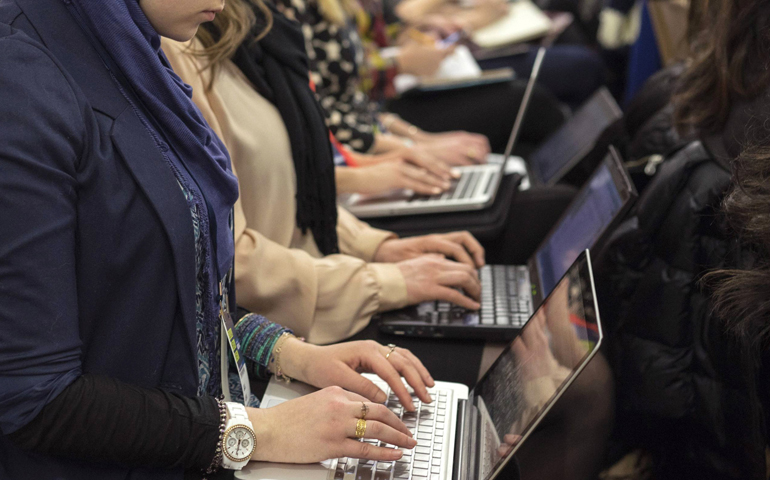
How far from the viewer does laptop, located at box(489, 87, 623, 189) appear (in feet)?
5.77

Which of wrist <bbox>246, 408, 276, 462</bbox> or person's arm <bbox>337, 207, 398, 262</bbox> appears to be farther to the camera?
person's arm <bbox>337, 207, 398, 262</bbox>

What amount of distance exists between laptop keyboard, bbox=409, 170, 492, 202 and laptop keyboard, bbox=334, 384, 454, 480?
0.66 meters

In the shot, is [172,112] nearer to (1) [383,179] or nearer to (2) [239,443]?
(2) [239,443]

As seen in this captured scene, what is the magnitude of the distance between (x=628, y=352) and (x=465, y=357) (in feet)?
0.87

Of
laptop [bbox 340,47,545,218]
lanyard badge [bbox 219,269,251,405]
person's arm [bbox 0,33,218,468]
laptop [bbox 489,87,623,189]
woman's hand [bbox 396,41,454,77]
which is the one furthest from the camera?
woman's hand [bbox 396,41,454,77]

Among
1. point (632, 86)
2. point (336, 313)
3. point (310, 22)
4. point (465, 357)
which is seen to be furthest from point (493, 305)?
point (632, 86)

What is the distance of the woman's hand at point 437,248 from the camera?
1.30 metres

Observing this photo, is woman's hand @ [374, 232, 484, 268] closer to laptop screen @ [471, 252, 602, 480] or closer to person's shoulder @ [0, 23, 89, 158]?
laptop screen @ [471, 252, 602, 480]

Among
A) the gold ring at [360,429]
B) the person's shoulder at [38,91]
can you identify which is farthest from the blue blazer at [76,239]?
the gold ring at [360,429]

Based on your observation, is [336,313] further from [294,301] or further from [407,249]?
[407,249]

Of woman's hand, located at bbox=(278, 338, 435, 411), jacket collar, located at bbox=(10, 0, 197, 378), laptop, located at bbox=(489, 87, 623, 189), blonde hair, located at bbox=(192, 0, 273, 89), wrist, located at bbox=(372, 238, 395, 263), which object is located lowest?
laptop, located at bbox=(489, 87, 623, 189)

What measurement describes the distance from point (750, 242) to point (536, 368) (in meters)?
0.34

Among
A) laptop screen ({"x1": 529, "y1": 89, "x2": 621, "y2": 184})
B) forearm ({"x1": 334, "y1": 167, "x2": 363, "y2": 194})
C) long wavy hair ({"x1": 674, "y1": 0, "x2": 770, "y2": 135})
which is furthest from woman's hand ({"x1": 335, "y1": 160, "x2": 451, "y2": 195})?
long wavy hair ({"x1": 674, "y1": 0, "x2": 770, "y2": 135})

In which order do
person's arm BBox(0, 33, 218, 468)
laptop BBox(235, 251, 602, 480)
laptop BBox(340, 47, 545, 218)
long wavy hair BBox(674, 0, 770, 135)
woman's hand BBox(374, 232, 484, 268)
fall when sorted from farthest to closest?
laptop BBox(340, 47, 545, 218), woman's hand BBox(374, 232, 484, 268), long wavy hair BBox(674, 0, 770, 135), laptop BBox(235, 251, 602, 480), person's arm BBox(0, 33, 218, 468)
